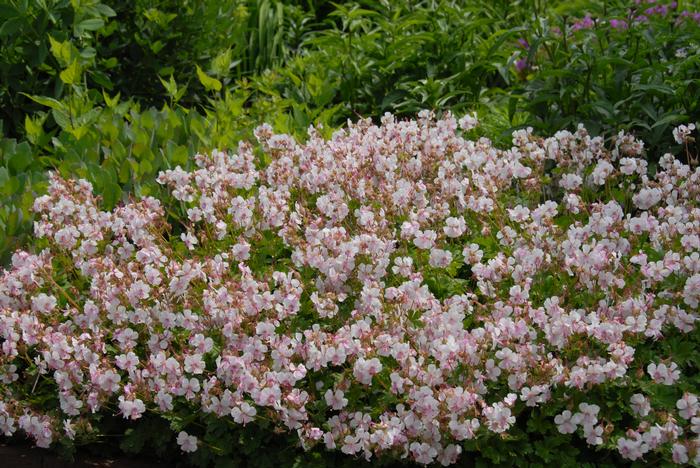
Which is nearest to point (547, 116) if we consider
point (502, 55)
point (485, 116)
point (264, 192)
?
point (485, 116)

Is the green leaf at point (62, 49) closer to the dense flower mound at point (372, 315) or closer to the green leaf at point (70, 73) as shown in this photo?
the green leaf at point (70, 73)

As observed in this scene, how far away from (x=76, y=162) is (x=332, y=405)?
7.79ft

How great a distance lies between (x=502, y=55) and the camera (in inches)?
259

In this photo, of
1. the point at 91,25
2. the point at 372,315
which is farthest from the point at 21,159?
the point at 372,315

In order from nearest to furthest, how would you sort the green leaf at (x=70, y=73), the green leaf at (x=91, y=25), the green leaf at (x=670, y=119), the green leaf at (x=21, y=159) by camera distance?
the green leaf at (x=670, y=119) < the green leaf at (x=21, y=159) < the green leaf at (x=70, y=73) < the green leaf at (x=91, y=25)

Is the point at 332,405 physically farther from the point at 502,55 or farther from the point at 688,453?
the point at 502,55

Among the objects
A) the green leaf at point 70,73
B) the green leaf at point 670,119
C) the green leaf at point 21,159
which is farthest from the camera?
the green leaf at point 70,73

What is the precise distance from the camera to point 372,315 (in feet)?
11.2

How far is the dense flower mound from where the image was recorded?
122 inches

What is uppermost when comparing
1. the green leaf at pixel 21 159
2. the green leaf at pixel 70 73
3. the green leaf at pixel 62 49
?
the green leaf at pixel 62 49

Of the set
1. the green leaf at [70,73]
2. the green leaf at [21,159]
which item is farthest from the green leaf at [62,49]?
the green leaf at [21,159]

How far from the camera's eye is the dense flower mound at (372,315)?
3.11m

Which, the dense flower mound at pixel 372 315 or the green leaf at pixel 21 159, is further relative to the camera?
the green leaf at pixel 21 159

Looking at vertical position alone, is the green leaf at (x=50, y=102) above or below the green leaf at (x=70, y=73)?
below
